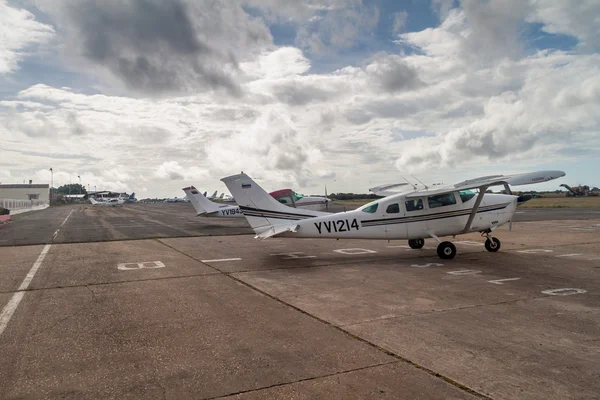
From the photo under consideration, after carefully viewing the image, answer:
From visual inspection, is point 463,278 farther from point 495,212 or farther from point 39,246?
point 39,246

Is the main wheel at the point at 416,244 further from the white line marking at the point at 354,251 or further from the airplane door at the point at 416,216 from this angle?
the airplane door at the point at 416,216

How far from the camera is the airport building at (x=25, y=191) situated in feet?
432

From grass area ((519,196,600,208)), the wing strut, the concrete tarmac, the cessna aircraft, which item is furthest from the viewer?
grass area ((519,196,600,208))

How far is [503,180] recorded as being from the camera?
12.2m

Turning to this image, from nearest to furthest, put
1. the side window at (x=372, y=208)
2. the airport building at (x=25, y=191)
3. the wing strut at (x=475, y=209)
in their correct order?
the wing strut at (x=475, y=209) → the side window at (x=372, y=208) → the airport building at (x=25, y=191)

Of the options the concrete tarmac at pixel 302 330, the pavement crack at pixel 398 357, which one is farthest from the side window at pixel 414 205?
the pavement crack at pixel 398 357

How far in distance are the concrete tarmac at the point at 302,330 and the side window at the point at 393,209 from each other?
1.79 m

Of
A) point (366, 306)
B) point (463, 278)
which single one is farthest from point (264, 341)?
point (463, 278)

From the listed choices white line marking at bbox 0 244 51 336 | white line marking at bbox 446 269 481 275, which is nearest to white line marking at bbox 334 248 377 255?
white line marking at bbox 446 269 481 275

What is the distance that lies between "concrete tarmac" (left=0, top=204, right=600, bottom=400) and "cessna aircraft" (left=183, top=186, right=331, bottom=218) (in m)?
13.0

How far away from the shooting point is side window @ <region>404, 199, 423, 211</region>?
1353 cm

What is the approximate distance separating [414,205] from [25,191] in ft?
518

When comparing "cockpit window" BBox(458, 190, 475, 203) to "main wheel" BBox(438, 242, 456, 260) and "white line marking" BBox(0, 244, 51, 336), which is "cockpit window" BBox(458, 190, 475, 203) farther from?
"white line marking" BBox(0, 244, 51, 336)

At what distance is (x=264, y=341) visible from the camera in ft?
18.9
